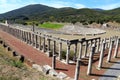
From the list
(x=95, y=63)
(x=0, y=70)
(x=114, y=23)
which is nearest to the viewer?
(x=0, y=70)

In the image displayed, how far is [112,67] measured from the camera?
20.0 metres

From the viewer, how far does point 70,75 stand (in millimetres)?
18031

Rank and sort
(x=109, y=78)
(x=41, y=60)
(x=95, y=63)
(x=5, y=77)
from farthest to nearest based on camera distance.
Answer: (x=41, y=60)
(x=95, y=63)
(x=109, y=78)
(x=5, y=77)

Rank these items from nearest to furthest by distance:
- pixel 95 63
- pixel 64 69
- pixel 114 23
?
pixel 64 69, pixel 95 63, pixel 114 23

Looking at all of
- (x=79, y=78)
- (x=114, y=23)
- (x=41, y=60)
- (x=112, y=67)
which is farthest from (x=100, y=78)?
(x=114, y=23)

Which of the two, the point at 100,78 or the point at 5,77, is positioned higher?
the point at 5,77

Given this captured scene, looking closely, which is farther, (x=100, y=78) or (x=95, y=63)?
(x=95, y=63)

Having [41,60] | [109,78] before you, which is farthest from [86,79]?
[41,60]

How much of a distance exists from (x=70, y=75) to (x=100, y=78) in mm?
2905

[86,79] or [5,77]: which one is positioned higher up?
[5,77]

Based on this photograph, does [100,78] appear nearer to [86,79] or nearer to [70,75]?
[86,79]

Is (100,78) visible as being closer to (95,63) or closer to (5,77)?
(95,63)

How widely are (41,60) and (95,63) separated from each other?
6.77 meters

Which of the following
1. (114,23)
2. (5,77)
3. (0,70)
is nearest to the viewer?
(5,77)
